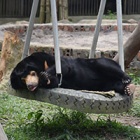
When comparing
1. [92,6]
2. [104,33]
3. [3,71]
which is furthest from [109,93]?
[92,6]

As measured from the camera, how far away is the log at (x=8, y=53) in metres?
7.15

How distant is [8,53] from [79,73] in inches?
112

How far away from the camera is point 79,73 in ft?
15.0

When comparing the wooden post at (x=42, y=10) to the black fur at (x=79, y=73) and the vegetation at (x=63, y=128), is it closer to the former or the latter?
the vegetation at (x=63, y=128)

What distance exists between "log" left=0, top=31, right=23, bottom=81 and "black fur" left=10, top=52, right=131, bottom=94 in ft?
8.74

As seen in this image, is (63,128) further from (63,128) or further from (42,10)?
(42,10)

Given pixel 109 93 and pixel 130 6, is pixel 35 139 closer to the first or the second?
pixel 109 93

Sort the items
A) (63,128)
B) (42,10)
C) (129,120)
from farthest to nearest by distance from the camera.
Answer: (42,10) < (129,120) < (63,128)

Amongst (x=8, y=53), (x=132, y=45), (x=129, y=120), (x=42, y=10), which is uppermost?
(x=42, y=10)

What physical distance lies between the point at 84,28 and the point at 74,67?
8.22 metres

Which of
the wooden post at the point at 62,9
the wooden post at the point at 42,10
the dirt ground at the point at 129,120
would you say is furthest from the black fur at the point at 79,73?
the wooden post at the point at 62,9

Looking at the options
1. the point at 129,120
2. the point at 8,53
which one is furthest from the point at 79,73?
the point at 8,53

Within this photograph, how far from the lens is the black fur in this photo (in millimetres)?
4268

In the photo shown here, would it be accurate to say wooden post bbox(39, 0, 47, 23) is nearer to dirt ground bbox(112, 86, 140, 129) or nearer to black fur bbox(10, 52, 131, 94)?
dirt ground bbox(112, 86, 140, 129)
